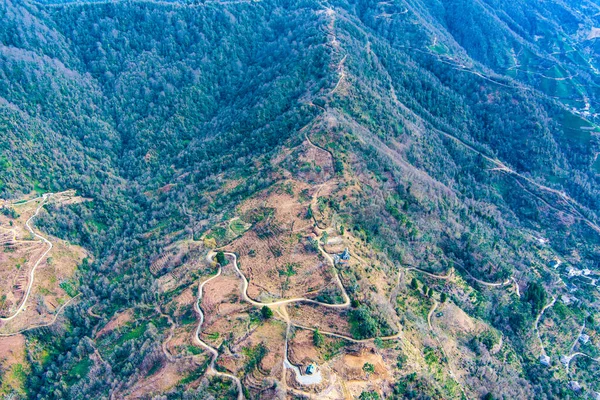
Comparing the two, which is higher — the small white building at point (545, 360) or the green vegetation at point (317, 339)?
the green vegetation at point (317, 339)

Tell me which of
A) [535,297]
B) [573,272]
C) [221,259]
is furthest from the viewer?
[573,272]

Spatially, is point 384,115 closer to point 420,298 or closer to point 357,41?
point 357,41

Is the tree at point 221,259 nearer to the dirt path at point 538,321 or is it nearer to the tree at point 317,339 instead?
the tree at point 317,339

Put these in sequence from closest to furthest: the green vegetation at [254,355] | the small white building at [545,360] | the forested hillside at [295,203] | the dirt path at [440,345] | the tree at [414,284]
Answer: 1. the green vegetation at [254,355]
2. the forested hillside at [295,203]
3. the dirt path at [440,345]
4. the tree at [414,284]
5. the small white building at [545,360]

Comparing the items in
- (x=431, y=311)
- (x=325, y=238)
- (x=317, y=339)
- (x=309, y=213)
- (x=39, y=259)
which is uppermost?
(x=309, y=213)

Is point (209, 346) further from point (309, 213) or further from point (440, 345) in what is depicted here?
point (440, 345)

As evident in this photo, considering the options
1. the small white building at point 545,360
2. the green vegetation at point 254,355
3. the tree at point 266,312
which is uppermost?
the tree at point 266,312

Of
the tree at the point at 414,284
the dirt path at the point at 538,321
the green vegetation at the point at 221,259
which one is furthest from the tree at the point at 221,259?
the dirt path at the point at 538,321

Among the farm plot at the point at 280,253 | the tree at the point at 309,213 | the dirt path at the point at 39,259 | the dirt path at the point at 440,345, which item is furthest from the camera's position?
the dirt path at the point at 39,259

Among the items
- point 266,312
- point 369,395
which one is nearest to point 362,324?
point 369,395

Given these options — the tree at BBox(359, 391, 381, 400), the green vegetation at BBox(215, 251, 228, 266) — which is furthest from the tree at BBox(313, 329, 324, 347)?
the green vegetation at BBox(215, 251, 228, 266)
